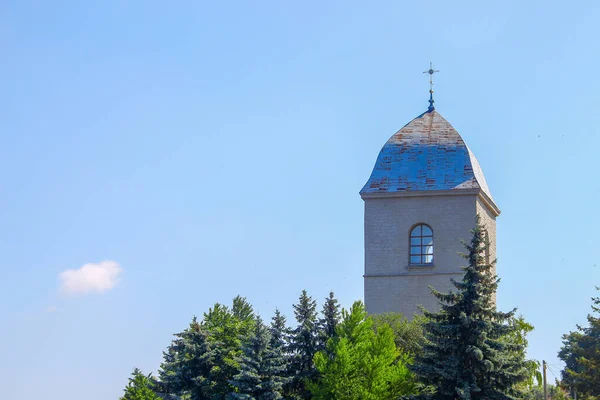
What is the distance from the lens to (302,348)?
35.0 meters

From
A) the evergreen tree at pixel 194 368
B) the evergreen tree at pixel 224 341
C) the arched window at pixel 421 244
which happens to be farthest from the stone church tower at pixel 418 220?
the evergreen tree at pixel 194 368

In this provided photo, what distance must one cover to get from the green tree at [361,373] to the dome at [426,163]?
8.76 m

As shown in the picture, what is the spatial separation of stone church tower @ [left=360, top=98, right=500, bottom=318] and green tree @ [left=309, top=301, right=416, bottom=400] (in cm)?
661

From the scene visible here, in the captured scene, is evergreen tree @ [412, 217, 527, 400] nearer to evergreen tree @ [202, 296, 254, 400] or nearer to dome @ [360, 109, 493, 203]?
evergreen tree @ [202, 296, 254, 400]

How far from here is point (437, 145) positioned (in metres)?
41.8

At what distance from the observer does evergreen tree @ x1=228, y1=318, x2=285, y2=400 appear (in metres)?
33.4

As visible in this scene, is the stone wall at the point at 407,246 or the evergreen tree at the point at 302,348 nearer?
the evergreen tree at the point at 302,348

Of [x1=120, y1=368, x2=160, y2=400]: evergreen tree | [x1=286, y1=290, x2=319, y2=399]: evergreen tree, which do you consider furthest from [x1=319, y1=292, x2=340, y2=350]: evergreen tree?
[x1=120, y1=368, x2=160, y2=400]: evergreen tree

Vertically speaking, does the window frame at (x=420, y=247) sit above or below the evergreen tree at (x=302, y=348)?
above

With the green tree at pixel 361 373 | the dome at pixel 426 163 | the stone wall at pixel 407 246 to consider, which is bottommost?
the green tree at pixel 361 373

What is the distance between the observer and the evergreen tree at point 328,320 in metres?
34.8

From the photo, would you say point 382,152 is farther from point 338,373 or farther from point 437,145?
point 338,373

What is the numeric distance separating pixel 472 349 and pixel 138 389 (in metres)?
18.0

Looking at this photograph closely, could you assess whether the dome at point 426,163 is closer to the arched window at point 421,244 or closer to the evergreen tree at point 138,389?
the arched window at point 421,244
